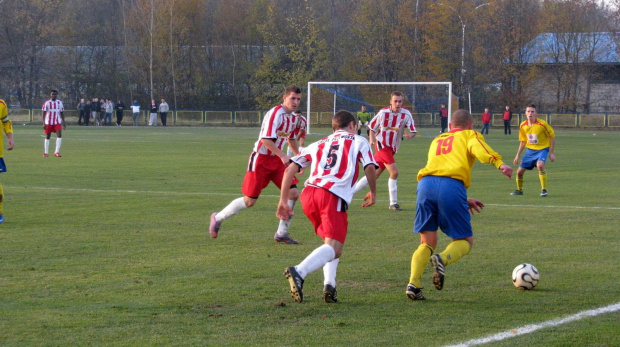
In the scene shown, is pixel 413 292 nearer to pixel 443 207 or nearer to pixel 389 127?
pixel 443 207

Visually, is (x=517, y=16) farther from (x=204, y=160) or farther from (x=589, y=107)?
(x=204, y=160)

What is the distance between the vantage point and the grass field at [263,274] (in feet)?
17.2

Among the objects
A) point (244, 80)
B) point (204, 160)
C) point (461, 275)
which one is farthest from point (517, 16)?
point (461, 275)

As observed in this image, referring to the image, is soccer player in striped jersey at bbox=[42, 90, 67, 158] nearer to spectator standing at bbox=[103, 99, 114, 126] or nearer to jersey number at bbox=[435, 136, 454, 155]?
jersey number at bbox=[435, 136, 454, 155]

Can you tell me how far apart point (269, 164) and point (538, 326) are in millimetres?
4488

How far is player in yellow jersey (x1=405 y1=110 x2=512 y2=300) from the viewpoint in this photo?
20.2 ft

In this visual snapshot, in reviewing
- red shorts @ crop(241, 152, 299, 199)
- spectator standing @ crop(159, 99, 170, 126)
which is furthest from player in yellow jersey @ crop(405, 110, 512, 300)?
spectator standing @ crop(159, 99, 170, 126)

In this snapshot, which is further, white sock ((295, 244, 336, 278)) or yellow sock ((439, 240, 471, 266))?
yellow sock ((439, 240, 471, 266))

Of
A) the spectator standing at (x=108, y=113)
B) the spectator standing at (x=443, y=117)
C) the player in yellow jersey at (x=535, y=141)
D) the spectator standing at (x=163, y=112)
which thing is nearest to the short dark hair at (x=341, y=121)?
the player in yellow jersey at (x=535, y=141)

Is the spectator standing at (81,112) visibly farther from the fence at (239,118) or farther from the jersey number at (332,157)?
the jersey number at (332,157)

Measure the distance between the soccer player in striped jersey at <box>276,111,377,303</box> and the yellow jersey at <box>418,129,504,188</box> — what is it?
0.53 m

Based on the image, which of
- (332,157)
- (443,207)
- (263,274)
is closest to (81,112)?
(263,274)

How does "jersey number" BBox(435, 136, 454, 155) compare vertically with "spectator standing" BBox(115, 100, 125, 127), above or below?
above

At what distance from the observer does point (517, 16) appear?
61.8 m
